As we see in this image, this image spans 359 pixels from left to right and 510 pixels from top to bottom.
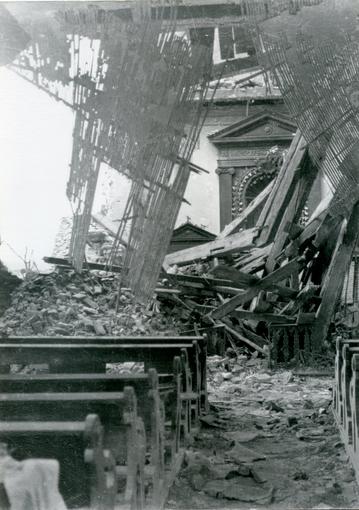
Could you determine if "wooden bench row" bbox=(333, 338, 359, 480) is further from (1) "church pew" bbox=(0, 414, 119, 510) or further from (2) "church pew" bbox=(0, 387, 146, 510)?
(1) "church pew" bbox=(0, 414, 119, 510)

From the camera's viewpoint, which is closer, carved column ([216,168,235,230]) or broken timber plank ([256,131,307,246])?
broken timber plank ([256,131,307,246])

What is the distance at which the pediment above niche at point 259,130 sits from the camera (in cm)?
1895

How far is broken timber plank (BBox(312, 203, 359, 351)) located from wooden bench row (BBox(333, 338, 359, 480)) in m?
3.27

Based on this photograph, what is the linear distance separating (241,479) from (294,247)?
5844 mm

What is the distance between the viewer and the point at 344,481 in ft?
14.7

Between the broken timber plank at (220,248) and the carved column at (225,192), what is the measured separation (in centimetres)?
823

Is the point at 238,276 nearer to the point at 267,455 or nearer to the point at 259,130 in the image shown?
the point at 267,455

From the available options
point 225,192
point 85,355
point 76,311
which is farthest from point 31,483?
point 225,192

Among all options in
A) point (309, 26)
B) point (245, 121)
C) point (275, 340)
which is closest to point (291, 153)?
point (275, 340)

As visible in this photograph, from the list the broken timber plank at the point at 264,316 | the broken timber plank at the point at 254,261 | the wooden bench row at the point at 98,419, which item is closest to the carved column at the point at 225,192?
the broken timber plank at the point at 254,261

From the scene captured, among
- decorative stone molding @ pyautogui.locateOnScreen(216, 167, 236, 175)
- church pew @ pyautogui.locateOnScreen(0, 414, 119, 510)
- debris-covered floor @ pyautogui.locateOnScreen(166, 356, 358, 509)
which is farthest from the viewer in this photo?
decorative stone molding @ pyautogui.locateOnScreen(216, 167, 236, 175)

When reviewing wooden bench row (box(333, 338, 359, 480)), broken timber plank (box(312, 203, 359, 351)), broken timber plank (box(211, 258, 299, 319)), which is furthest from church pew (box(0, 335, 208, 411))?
broken timber plank (box(312, 203, 359, 351))

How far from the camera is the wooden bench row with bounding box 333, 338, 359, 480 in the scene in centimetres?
432

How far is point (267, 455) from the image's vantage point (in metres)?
5.24
